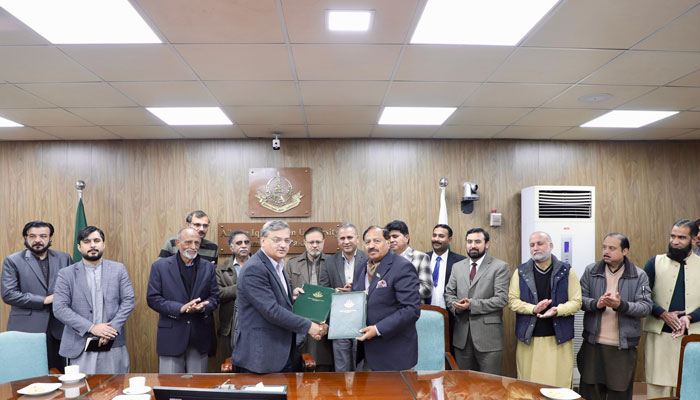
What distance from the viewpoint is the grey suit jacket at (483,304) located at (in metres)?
4.21

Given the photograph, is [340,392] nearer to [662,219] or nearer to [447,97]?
[447,97]

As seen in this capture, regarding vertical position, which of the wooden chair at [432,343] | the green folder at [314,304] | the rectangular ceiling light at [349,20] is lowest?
the wooden chair at [432,343]

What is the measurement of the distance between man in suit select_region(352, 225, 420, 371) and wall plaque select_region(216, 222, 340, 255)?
2.72m

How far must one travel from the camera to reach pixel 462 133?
5.80 meters

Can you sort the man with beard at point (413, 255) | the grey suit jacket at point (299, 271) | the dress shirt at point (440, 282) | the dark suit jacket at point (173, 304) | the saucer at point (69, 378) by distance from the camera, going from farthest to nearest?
the dress shirt at point (440, 282) → the grey suit jacket at point (299, 271) → the man with beard at point (413, 255) → the dark suit jacket at point (173, 304) → the saucer at point (69, 378)

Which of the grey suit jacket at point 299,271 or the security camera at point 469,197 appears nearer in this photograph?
the grey suit jacket at point 299,271

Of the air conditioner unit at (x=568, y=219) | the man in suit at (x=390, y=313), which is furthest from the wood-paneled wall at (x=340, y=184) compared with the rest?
the man in suit at (x=390, y=313)

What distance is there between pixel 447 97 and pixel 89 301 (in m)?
3.40

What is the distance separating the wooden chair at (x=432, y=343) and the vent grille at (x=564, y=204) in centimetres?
288

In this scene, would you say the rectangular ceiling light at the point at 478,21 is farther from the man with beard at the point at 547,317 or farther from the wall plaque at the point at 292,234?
the wall plaque at the point at 292,234

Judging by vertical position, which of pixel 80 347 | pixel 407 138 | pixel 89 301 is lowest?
pixel 80 347

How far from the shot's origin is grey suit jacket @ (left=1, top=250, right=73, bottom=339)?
4238mm

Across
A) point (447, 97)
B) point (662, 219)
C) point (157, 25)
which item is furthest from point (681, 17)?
point (662, 219)

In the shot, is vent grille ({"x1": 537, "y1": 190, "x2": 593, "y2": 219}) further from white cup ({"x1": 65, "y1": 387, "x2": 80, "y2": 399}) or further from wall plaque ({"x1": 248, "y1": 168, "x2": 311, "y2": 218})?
white cup ({"x1": 65, "y1": 387, "x2": 80, "y2": 399})
